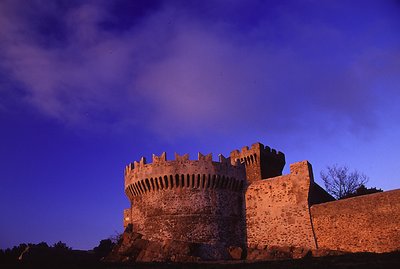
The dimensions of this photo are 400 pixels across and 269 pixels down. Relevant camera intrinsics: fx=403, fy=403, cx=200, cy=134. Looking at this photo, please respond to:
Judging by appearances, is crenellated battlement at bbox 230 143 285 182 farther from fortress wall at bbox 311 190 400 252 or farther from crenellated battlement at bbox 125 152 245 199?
fortress wall at bbox 311 190 400 252

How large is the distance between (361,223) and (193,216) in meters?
11.1

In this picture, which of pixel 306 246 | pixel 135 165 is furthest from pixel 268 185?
pixel 135 165

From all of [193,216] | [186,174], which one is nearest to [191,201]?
[193,216]

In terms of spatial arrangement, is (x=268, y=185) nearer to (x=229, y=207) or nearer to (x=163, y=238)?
(x=229, y=207)

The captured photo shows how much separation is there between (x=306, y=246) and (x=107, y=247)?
24561 millimetres

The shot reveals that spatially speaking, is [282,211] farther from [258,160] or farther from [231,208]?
[258,160]

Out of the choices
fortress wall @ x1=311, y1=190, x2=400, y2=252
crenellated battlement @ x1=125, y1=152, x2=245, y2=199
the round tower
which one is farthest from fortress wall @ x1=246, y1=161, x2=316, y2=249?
crenellated battlement @ x1=125, y1=152, x2=245, y2=199

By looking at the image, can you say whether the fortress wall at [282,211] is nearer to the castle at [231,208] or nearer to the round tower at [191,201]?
the castle at [231,208]

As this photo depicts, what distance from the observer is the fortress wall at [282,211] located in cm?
2695

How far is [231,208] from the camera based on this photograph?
29.9 meters

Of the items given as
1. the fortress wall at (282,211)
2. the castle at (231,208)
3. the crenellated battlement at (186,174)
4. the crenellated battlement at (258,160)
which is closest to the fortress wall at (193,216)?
the castle at (231,208)

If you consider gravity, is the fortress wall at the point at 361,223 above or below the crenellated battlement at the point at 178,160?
below

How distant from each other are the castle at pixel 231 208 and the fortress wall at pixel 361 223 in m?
0.06

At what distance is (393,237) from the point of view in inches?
898
